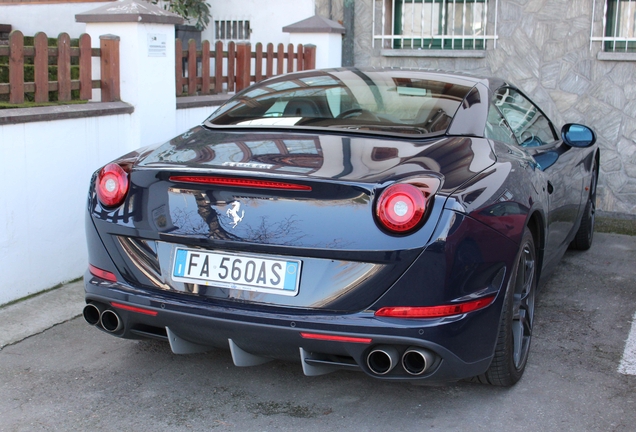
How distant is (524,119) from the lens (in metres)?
4.60

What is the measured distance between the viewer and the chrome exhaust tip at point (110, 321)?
3283mm

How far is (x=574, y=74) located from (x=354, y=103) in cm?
530

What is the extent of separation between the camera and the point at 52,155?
16.4 feet

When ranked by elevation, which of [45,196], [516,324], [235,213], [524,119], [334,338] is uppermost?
[524,119]

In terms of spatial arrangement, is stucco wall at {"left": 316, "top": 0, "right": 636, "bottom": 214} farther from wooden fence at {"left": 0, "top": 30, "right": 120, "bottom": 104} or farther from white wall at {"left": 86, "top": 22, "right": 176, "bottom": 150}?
wooden fence at {"left": 0, "top": 30, "right": 120, "bottom": 104}

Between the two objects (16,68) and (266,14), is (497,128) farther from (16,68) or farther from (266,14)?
(266,14)

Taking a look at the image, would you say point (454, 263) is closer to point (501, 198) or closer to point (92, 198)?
point (501, 198)

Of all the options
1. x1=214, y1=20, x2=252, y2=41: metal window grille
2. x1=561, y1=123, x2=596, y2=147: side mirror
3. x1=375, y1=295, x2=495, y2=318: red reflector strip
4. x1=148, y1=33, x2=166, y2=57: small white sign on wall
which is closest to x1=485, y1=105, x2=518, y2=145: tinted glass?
x1=561, y1=123, x2=596, y2=147: side mirror

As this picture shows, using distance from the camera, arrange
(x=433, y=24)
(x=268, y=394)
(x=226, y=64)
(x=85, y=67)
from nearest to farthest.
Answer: (x=268, y=394)
(x=85, y=67)
(x=226, y=64)
(x=433, y=24)

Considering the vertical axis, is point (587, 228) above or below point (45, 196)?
below

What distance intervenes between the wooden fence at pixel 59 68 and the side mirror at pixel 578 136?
312 cm

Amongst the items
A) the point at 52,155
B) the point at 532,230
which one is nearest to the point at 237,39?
the point at 52,155

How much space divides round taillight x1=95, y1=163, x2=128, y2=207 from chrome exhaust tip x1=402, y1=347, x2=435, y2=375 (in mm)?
1309

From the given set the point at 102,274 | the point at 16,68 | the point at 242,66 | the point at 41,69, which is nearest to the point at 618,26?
the point at 242,66
